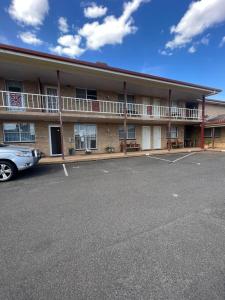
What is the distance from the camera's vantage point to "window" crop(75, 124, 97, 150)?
43.0 ft

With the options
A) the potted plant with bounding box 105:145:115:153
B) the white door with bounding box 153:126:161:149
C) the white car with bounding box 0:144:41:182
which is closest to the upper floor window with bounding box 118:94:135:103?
the white door with bounding box 153:126:161:149

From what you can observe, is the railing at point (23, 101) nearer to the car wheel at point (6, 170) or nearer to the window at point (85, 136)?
the window at point (85, 136)

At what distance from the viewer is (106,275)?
6.45 ft

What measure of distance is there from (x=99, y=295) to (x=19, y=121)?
11818mm

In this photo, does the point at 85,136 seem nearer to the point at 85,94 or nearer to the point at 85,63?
the point at 85,94

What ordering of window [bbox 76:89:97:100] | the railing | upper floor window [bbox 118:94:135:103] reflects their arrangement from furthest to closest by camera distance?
upper floor window [bbox 118:94:135:103]
window [bbox 76:89:97:100]
the railing

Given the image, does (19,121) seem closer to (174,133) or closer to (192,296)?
(192,296)

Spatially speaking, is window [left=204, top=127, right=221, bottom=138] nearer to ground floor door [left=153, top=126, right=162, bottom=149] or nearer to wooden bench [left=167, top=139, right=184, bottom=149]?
wooden bench [left=167, top=139, right=184, bottom=149]

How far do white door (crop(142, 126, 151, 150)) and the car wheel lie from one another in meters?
11.6

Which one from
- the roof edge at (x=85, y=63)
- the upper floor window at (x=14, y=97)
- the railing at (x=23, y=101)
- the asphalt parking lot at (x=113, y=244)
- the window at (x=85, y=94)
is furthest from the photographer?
the window at (x=85, y=94)

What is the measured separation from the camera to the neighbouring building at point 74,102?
30.6 feet

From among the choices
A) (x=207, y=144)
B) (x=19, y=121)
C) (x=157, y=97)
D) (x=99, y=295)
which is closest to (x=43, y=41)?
(x=19, y=121)

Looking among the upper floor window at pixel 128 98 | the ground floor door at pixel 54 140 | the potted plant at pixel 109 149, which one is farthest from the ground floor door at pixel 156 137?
the ground floor door at pixel 54 140

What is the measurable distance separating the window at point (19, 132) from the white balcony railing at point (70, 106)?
1.03 meters
